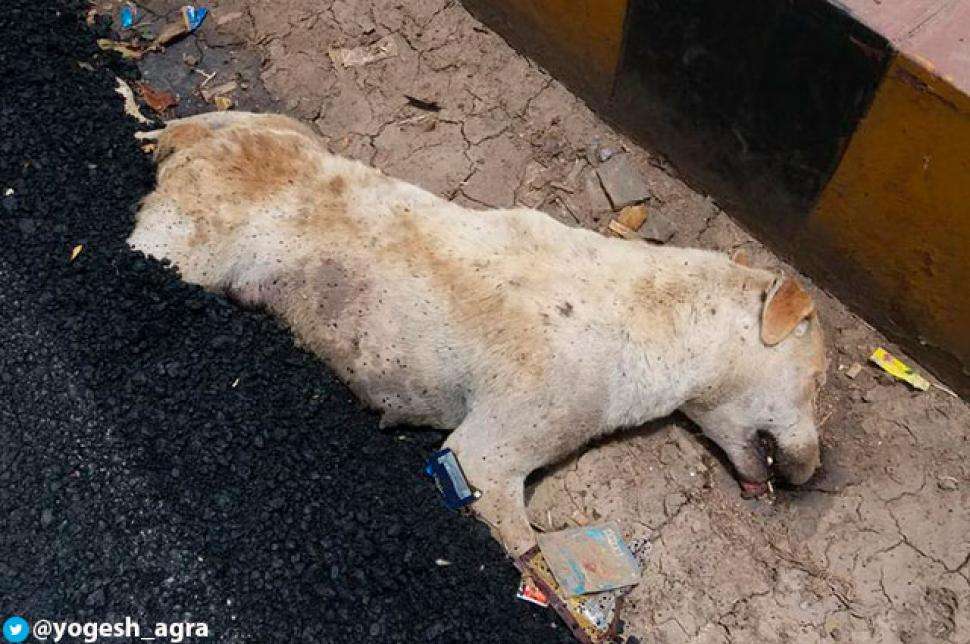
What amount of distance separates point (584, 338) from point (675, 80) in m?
2.03

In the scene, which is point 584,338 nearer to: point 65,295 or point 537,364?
point 537,364

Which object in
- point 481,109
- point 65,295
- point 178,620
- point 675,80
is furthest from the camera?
→ point 481,109

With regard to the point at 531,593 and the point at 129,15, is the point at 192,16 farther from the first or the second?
the point at 531,593

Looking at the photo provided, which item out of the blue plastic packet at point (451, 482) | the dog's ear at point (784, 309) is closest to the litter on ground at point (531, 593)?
the blue plastic packet at point (451, 482)

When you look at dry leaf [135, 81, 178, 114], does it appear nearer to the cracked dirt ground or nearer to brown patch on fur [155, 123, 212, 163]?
the cracked dirt ground

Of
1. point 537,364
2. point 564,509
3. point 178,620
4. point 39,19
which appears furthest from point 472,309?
point 39,19

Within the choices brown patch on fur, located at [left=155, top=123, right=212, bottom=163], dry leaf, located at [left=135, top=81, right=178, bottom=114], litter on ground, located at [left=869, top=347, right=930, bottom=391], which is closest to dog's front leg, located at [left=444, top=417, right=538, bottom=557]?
brown patch on fur, located at [left=155, top=123, right=212, bottom=163]

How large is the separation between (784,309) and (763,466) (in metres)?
1.00

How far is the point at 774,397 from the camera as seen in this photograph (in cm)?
398

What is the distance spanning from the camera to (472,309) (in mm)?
3773

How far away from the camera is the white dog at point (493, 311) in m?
3.75

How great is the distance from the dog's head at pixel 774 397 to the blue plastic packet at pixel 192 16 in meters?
4.76

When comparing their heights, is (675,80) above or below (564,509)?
above

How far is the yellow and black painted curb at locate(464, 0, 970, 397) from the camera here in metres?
3.78
